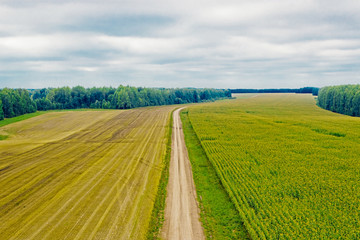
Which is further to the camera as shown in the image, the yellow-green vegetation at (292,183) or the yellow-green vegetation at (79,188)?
the yellow-green vegetation at (79,188)

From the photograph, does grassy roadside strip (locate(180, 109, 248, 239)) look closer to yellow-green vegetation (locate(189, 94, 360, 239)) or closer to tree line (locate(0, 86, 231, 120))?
yellow-green vegetation (locate(189, 94, 360, 239))

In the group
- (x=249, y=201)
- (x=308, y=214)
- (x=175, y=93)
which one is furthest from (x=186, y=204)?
(x=175, y=93)

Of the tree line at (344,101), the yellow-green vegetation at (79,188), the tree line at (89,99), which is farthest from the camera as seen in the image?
the tree line at (89,99)

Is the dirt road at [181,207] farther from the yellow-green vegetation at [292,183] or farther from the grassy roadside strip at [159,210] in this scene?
the yellow-green vegetation at [292,183]

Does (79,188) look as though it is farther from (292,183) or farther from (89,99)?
(89,99)

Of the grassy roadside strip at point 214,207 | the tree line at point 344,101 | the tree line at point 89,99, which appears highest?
the tree line at point 89,99

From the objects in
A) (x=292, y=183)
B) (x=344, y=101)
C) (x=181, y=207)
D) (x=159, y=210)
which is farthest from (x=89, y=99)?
(x=344, y=101)

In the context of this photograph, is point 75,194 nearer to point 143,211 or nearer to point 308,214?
point 143,211

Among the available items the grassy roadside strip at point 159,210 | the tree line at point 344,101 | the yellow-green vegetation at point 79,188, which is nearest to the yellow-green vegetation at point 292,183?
the grassy roadside strip at point 159,210
